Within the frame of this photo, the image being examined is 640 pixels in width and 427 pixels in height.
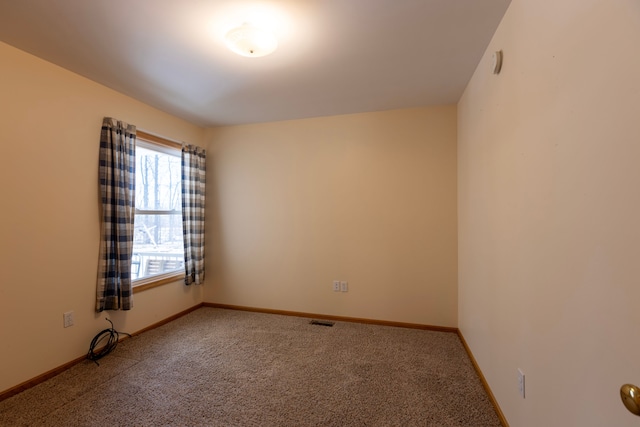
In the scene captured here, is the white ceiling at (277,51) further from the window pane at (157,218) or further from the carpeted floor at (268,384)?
the carpeted floor at (268,384)

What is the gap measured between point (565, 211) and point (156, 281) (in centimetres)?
346

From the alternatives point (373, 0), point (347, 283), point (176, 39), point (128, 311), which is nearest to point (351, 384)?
point (347, 283)

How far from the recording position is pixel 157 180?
128 inches

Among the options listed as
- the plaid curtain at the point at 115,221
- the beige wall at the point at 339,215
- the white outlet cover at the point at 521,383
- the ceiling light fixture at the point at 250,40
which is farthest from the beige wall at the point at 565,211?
the plaid curtain at the point at 115,221

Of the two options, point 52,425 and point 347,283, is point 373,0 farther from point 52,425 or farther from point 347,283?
point 52,425

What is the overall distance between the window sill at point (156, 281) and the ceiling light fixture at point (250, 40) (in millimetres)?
2472

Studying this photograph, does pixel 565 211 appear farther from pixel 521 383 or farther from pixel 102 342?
pixel 102 342

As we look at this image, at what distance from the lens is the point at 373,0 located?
1.52 meters

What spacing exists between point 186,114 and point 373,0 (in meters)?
2.53

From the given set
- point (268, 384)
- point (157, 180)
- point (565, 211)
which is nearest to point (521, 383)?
point (565, 211)

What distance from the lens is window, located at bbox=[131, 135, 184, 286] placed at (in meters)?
2.99

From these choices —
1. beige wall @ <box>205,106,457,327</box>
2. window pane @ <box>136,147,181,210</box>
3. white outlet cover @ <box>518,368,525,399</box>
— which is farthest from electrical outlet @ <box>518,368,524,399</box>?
window pane @ <box>136,147,181,210</box>

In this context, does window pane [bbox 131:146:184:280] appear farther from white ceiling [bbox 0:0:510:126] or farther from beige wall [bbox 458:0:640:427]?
beige wall [bbox 458:0:640:427]

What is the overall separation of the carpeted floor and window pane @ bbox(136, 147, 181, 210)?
1.40 m
